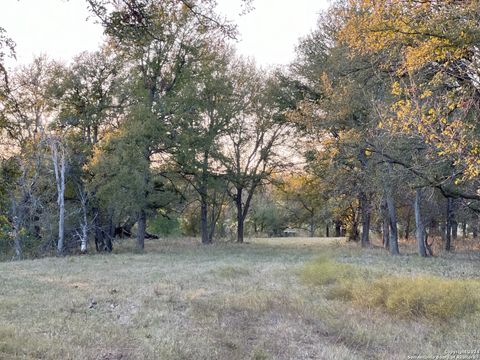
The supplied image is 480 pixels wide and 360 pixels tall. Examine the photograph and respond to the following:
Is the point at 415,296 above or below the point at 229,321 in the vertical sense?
above

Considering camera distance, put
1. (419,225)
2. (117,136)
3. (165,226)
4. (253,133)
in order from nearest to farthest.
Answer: (419,225)
(117,136)
(253,133)
(165,226)

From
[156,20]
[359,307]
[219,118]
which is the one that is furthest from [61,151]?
[359,307]

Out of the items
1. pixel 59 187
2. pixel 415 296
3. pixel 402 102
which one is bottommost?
pixel 415 296

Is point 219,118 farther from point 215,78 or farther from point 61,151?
point 61,151

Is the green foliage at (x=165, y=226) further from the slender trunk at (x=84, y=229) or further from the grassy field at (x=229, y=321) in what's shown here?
the grassy field at (x=229, y=321)

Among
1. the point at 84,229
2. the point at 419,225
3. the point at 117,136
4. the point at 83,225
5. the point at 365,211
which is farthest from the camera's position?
the point at 365,211

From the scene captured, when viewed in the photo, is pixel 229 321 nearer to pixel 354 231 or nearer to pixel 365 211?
pixel 365 211

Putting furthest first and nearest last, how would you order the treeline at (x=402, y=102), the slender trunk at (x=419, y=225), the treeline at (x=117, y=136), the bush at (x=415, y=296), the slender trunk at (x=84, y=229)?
the slender trunk at (x=84, y=229), the treeline at (x=117, y=136), the slender trunk at (x=419, y=225), the treeline at (x=402, y=102), the bush at (x=415, y=296)

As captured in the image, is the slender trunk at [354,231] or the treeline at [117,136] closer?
the treeline at [117,136]

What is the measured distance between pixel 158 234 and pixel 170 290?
115 ft

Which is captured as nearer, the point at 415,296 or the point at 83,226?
the point at 415,296

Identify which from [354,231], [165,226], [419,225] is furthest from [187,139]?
[165,226]

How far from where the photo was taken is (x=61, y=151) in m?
22.3

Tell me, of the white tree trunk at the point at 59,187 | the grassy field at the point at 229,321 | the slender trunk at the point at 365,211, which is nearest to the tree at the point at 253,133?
the slender trunk at the point at 365,211
